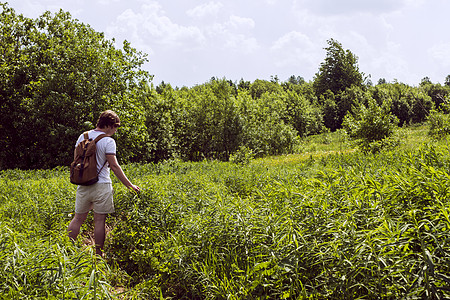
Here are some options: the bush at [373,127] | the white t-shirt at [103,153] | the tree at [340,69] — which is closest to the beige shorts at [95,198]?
the white t-shirt at [103,153]

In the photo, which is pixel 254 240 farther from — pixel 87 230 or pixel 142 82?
pixel 142 82

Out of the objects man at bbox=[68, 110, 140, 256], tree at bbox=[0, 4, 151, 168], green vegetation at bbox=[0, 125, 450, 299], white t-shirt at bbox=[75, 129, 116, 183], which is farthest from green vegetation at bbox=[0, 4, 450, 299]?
tree at bbox=[0, 4, 151, 168]

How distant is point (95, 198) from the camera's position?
14.5ft

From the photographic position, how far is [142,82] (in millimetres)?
20891

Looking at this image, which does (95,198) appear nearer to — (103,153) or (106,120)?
(103,153)

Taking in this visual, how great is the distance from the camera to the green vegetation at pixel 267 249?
7.49ft

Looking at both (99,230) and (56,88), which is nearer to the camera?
(99,230)

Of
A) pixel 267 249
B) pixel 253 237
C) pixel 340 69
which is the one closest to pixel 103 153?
pixel 253 237

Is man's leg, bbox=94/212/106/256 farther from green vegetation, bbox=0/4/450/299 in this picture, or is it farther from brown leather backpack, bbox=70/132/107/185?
brown leather backpack, bbox=70/132/107/185

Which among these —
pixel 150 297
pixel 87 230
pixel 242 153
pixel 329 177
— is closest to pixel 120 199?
pixel 87 230

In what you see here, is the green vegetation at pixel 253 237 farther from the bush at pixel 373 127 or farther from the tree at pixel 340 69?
the tree at pixel 340 69

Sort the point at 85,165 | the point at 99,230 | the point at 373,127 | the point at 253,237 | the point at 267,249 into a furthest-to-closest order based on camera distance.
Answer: the point at 373,127 < the point at 99,230 < the point at 85,165 < the point at 253,237 < the point at 267,249

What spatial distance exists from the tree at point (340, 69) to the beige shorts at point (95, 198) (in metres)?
68.7

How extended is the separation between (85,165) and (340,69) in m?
72.4
